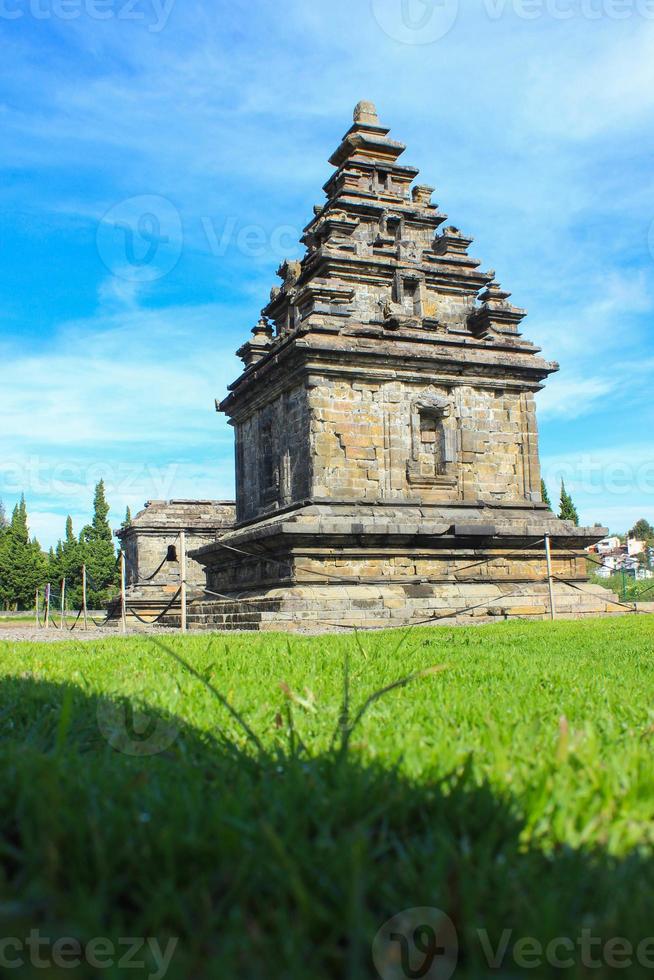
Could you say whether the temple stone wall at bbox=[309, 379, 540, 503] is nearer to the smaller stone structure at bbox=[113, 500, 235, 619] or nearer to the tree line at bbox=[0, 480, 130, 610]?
the smaller stone structure at bbox=[113, 500, 235, 619]

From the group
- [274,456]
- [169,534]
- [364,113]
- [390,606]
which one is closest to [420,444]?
[274,456]

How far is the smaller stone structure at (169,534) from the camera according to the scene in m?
28.0

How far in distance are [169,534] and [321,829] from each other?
27290 mm

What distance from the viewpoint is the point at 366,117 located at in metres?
18.6

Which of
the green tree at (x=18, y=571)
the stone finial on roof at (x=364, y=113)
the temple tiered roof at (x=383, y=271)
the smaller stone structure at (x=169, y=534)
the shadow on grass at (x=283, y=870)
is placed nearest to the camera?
the shadow on grass at (x=283, y=870)

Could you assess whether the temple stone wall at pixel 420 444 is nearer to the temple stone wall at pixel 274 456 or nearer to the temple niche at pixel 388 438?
the temple niche at pixel 388 438

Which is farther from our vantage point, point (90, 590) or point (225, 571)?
point (90, 590)

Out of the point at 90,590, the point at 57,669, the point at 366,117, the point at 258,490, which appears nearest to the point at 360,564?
the point at 258,490

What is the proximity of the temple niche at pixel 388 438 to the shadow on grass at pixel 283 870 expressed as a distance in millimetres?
10802

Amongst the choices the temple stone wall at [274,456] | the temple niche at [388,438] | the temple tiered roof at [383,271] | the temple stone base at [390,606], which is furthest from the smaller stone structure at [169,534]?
the temple stone base at [390,606]

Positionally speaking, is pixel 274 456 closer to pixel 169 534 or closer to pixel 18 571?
pixel 169 534

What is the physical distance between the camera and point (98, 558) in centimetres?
5250

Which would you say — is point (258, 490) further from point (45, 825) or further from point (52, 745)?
point (45, 825)

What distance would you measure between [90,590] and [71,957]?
53149mm
